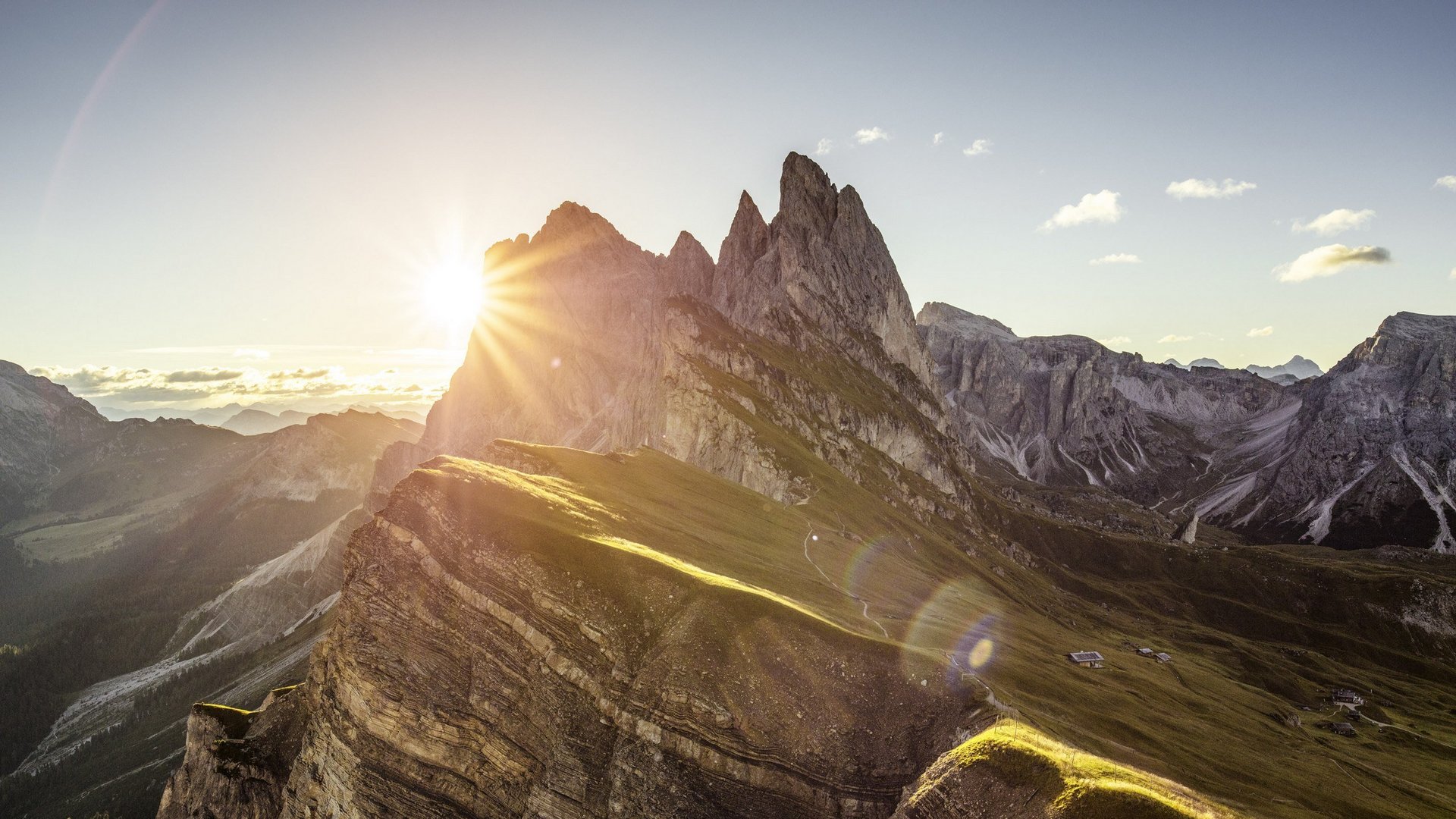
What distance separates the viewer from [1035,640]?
8994 centimetres

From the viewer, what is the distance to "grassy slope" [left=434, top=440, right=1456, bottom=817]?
163 feet

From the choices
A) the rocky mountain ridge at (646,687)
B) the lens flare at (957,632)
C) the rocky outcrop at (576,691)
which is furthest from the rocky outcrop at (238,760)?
the lens flare at (957,632)

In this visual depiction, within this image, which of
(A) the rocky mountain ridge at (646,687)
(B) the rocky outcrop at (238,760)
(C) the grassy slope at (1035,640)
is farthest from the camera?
(B) the rocky outcrop at (238,760)

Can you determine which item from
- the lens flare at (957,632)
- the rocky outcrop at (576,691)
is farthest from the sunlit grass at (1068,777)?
the lens flare at (957,632)

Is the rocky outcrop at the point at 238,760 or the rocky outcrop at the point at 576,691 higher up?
the rocky outcrop at the point at 576,691

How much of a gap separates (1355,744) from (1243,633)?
91.3 meters

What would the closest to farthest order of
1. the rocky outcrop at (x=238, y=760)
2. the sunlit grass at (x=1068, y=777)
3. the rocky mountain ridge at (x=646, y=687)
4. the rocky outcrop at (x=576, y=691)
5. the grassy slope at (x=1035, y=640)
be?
1. the sunlit grass at (x=1068, y=777)
2. the rocky outcrop at (x=576, y=691)
3. the rocky mountain ridge at (x=646, y=687)
4. the grassy slope at (x=1035, y=640)
5. the rocky outcrop at (x=238, y=760)

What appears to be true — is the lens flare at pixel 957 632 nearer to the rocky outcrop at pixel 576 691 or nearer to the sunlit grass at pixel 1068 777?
the rocky outcrop at pixel 576 691

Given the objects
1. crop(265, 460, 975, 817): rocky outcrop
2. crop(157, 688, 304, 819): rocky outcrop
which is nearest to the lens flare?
crop(265, 460, 975, 817): rocky outcrop

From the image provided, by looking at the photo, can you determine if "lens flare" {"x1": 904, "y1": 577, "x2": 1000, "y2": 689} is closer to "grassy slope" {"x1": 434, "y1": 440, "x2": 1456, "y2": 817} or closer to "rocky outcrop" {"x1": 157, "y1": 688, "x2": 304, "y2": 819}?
"grassy slope" {"x1": 434, "y1": 440, "x2": 1456, "y2": 817}

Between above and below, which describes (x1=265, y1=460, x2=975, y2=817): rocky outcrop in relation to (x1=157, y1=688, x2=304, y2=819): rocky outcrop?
above

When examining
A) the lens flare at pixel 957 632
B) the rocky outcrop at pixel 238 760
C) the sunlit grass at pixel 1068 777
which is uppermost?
the sunlit grass at pixel 1068 777

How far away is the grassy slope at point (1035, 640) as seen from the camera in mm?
49688

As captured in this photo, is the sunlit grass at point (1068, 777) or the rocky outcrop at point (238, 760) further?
the rocky outcrop at point (238, 760)
